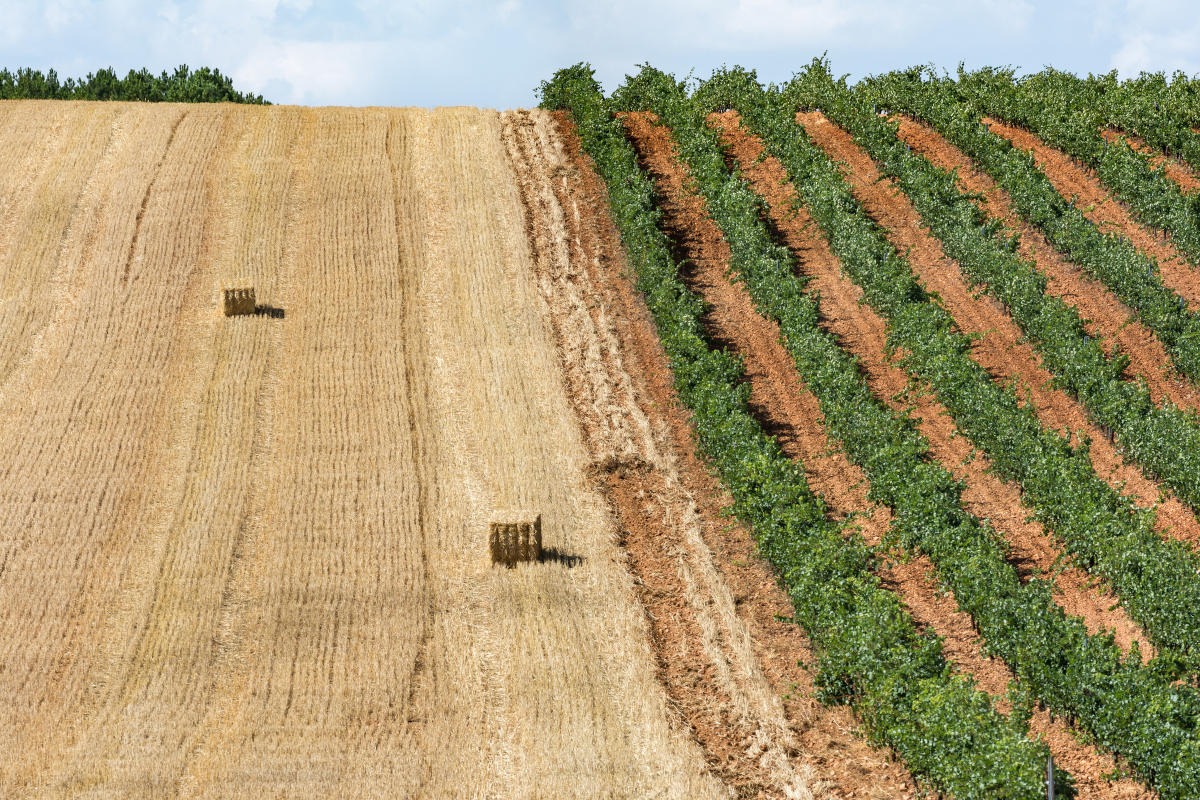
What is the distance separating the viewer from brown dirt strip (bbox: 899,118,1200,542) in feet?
99.3

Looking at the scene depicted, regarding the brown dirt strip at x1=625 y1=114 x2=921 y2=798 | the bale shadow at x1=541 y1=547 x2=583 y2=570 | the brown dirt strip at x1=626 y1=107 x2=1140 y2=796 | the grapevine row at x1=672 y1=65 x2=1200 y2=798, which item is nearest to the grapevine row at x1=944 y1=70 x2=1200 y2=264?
the grapevine row at x1=672 y1=65 x2=1200 y2=798

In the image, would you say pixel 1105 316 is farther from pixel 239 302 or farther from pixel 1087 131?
pixel 239 302

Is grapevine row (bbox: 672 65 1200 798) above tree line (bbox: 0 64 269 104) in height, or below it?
below

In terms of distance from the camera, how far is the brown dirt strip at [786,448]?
73.9ft

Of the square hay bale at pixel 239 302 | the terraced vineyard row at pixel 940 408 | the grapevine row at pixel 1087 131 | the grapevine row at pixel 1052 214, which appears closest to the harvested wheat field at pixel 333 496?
the square hay bale at pixel 239 302

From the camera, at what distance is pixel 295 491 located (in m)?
31.0

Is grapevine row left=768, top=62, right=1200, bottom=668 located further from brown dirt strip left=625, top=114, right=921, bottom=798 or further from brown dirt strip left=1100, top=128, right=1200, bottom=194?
brown dirt strip left=1100, top=128, right=1200, bottom=194

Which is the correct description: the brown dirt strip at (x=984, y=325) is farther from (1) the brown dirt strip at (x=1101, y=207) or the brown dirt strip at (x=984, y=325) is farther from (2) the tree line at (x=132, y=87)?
(2) the tree line at (x=132, y=87)

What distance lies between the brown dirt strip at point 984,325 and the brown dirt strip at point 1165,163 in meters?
8.58

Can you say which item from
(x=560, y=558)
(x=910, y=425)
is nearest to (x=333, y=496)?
(x=560, y=558)

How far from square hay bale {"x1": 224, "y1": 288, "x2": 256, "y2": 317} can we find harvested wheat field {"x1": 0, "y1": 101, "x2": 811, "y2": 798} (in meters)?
0.40

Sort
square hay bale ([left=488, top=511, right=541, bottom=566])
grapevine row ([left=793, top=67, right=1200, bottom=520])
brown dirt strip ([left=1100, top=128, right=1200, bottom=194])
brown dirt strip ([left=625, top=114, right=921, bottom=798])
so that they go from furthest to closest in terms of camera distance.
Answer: brown dirt strip ([left=1100, top=128, right=1200, bottom=194]), grapevine row ([left=793, top=67, right=1200, bottom=520]), square hay bale ([left=488, top=511, right=541, bottom=566]), brown dirt strip ([left=625, top=114, right=921, bottom=798])

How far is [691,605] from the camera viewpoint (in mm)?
27234

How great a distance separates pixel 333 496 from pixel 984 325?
18.2 metres
